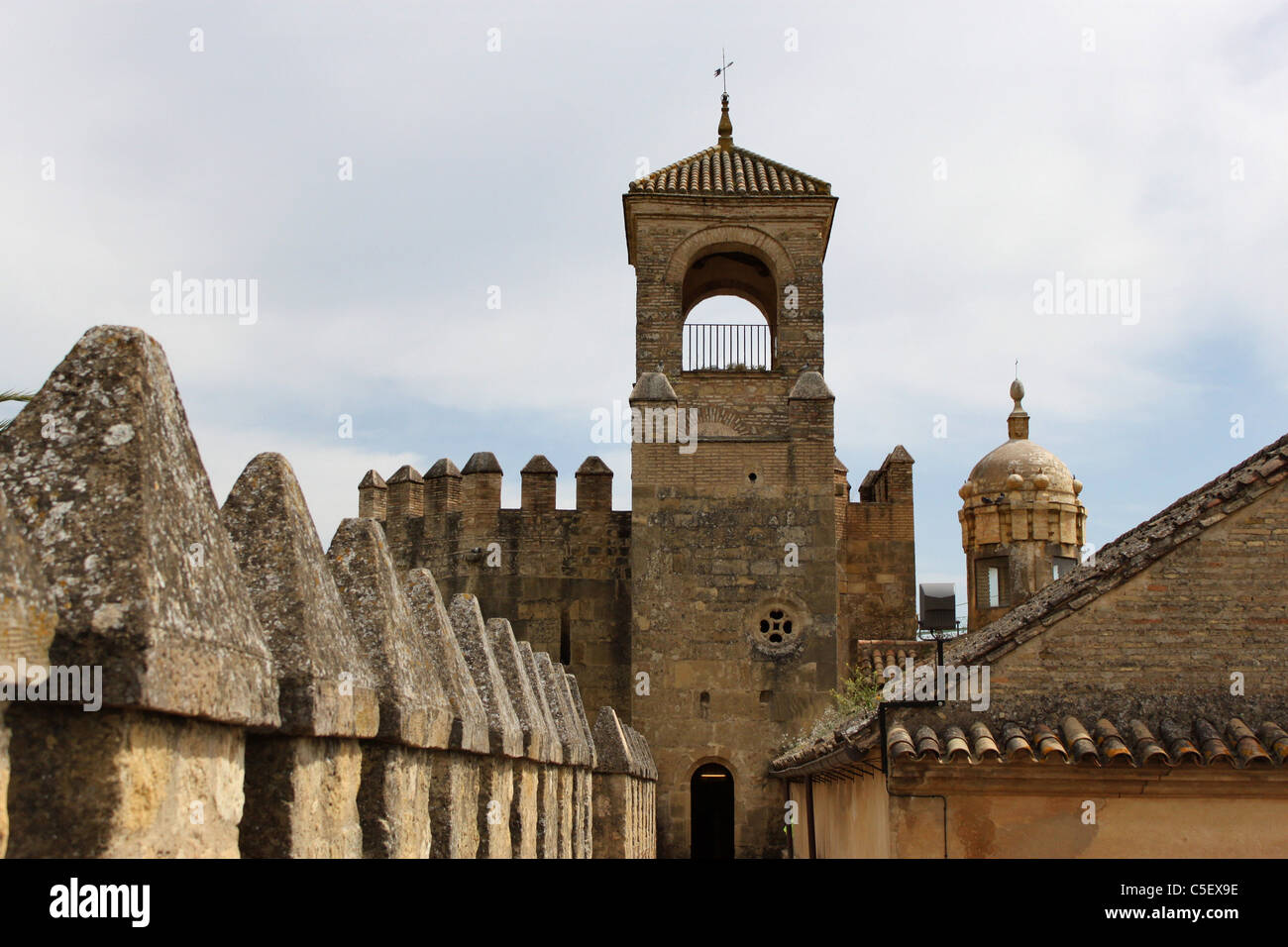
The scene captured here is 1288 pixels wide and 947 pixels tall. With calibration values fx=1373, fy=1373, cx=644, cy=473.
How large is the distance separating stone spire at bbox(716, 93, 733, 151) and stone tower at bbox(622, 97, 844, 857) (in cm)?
230

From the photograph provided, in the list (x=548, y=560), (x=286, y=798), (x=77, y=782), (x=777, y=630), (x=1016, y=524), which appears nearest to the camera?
(x=77, y=782)

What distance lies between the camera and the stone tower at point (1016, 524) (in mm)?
31594

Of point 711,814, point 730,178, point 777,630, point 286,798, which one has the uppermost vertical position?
point 730,178

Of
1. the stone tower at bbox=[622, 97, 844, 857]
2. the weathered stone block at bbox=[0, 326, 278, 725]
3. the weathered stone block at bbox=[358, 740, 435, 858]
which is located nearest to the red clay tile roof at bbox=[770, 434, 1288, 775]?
the weathered stone block at bbox=[358, 740, 435, 858]

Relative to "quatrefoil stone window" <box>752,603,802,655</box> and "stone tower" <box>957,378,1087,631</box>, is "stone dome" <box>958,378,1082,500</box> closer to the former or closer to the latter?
"stone tower" <box>957,378,1087,631</box>

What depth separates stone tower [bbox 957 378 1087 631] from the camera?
31.6 m

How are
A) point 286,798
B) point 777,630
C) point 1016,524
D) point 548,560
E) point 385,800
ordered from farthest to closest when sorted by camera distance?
point 1016,524 < point 548,560 < point 777,630 < point 385,800 < point 286,798

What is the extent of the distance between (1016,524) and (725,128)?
12.1 meters

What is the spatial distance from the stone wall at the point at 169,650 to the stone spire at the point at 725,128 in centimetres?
2170

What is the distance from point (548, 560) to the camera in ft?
76.4

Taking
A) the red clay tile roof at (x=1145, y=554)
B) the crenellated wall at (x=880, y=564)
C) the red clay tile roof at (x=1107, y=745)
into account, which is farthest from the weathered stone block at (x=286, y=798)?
the crenellated wall at (x=880, y=564)

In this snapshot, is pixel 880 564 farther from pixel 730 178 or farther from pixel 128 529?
pixel 128 529

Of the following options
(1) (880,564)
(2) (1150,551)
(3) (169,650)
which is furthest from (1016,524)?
(3) (169,650)

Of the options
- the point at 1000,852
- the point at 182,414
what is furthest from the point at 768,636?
the point at 182,414
